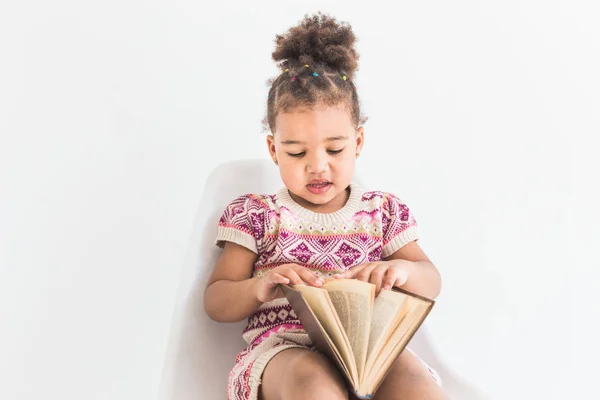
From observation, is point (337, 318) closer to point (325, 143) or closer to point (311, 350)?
point (311, 350)

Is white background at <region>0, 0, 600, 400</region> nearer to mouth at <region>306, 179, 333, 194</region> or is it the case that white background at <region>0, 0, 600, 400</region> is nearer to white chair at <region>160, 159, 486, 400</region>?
white chair at <region>160, 159, 486, 400</region>

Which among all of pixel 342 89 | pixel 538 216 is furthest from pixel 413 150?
pixel 342 89

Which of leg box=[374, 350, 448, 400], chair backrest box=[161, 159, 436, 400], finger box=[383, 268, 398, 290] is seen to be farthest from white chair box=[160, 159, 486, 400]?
finger box=[383, 268, 398, 290]

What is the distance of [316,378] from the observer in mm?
964

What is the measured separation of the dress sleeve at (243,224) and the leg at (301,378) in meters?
0.24

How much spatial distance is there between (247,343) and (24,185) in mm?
500

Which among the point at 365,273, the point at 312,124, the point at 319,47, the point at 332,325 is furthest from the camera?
the point at 319,47

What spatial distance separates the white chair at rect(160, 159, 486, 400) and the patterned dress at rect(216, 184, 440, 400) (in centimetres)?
5

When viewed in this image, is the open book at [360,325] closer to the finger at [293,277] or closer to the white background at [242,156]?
the finger at [293,277]

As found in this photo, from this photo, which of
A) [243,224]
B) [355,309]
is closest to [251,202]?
[243,224]

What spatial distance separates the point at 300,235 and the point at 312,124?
190 mm

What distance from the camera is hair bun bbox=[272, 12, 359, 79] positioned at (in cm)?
131

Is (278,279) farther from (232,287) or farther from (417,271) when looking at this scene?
(417,271)

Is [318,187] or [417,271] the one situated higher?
[318,187]
